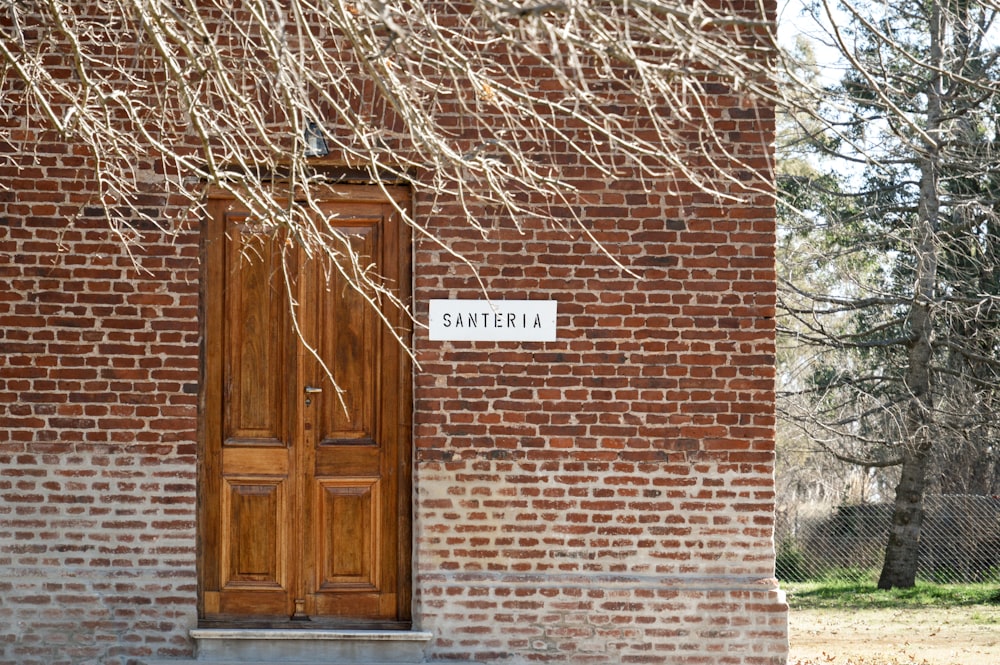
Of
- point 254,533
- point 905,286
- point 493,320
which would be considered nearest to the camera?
point 493,320

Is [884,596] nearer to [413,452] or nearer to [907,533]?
[907,533]

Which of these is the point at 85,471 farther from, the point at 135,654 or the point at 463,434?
the point at 463,434

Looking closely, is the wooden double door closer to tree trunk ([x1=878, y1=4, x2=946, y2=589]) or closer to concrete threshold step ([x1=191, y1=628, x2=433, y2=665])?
concrete threshold step ([x1=191, y1=628, x2=433, y2=665])

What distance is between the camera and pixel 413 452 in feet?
23.7

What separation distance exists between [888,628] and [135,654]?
9.22 metres

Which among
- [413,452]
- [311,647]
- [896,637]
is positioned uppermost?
[413,452]

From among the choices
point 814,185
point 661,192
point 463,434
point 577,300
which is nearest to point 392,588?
point 463,434

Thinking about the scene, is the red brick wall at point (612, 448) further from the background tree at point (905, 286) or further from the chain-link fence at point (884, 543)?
the chain-link fence at point (884, 543)

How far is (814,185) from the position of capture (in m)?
16.7

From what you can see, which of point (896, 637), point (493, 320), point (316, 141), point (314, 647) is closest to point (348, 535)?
point (314, 647)

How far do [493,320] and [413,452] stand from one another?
3.03ft

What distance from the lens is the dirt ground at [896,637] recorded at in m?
11.2

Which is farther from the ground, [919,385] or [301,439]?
[919,385]

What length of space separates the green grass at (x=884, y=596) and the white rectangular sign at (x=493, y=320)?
32.3 feet
